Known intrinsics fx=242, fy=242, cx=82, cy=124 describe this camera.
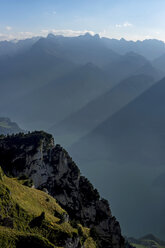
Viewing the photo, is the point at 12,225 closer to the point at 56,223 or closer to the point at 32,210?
the point at 32,210

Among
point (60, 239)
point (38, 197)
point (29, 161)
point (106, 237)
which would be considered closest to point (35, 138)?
point (29, 161)

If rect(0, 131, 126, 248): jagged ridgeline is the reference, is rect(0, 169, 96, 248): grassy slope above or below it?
below

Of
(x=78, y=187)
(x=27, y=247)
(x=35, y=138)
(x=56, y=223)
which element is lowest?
(x=27, y=247)

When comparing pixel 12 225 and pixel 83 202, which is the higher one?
pixel 83 202

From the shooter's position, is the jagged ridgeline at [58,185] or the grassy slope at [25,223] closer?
the grassy slope at [25,223]

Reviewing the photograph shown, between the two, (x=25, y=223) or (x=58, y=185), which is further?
(x=58, y=185)

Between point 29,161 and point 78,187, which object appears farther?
point 78,187

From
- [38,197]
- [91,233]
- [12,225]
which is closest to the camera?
[12,225]

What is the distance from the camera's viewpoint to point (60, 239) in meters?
52.5

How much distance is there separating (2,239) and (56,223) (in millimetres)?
26866

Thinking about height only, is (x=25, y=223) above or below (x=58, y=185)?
below

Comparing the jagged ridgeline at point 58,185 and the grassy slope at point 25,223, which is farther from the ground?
the jagged ridgeline at point 58,185

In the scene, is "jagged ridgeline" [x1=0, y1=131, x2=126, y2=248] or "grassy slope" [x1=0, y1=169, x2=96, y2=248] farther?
"jagged ridgeline" [x1=0, y1=131, x2=126, y2=248]

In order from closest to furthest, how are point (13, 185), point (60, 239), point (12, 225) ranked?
point (12, 225) → point (60, 239) → point (13, 185)
